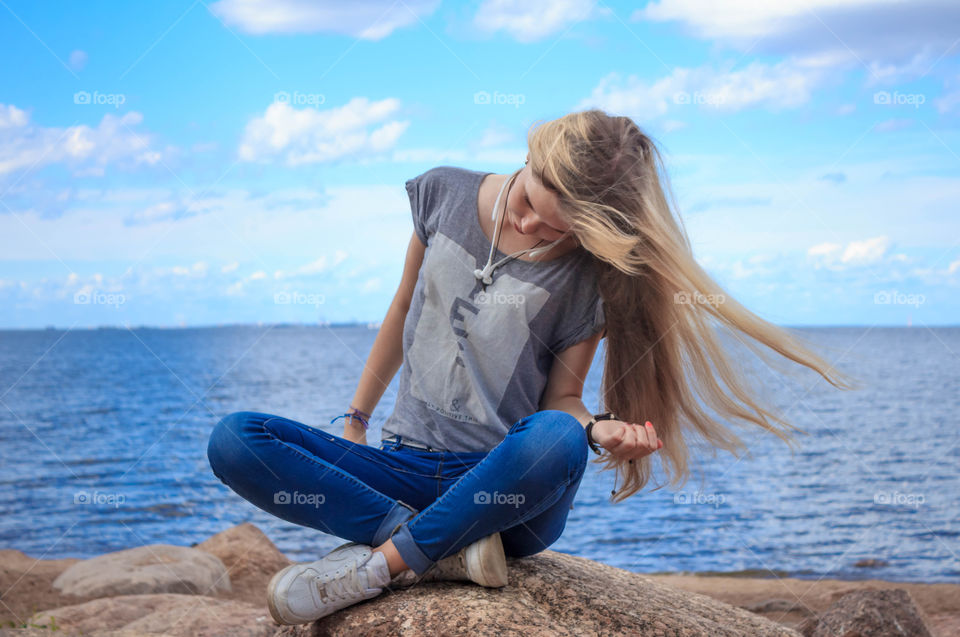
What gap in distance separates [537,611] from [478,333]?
3.09 feet

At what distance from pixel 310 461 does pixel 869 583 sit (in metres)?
Answer: 5.89

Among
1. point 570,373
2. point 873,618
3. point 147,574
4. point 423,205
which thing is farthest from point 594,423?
point 147,574

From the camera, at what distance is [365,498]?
2588 mm

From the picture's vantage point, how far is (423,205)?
3.04m

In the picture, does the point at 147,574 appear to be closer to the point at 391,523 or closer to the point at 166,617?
the point at 166,617

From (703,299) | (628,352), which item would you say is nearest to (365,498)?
(628,352)

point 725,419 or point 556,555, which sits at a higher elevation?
point 725,419

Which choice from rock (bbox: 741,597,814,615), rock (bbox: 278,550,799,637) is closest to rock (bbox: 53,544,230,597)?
rock (bbox: 278,550,799,637)

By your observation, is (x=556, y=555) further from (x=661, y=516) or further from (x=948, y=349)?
(x=948, y=349)

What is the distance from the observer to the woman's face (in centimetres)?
258

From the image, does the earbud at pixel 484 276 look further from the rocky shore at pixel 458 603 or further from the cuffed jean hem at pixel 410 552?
the rocky shore at pixel 458 603
